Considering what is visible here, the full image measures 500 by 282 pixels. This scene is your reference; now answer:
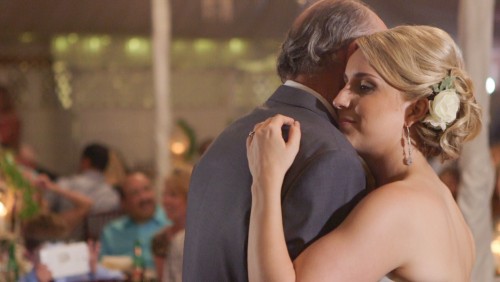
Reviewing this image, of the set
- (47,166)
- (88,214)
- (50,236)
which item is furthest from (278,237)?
(47,166)

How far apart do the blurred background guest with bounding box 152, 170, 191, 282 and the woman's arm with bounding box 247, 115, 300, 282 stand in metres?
2.62

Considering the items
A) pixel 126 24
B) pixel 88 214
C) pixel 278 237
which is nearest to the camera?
pixel 278 237

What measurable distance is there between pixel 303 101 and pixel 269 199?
256 mm

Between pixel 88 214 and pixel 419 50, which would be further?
pixel 88 214

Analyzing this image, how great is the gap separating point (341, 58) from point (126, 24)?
27.7ft

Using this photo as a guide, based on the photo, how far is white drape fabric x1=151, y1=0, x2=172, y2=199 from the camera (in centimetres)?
609

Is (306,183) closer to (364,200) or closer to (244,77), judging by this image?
(364,200)

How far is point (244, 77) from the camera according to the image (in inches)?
441

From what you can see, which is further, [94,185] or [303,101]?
[94,185]

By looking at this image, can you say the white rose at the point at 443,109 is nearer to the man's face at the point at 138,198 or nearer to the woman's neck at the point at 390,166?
the woman's neck at the point at 390,166

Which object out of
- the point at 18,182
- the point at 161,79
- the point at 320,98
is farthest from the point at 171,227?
the point at 320,98

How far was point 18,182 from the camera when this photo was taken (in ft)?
13.9

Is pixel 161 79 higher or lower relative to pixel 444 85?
lower

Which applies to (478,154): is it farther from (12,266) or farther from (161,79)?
(161,79)
